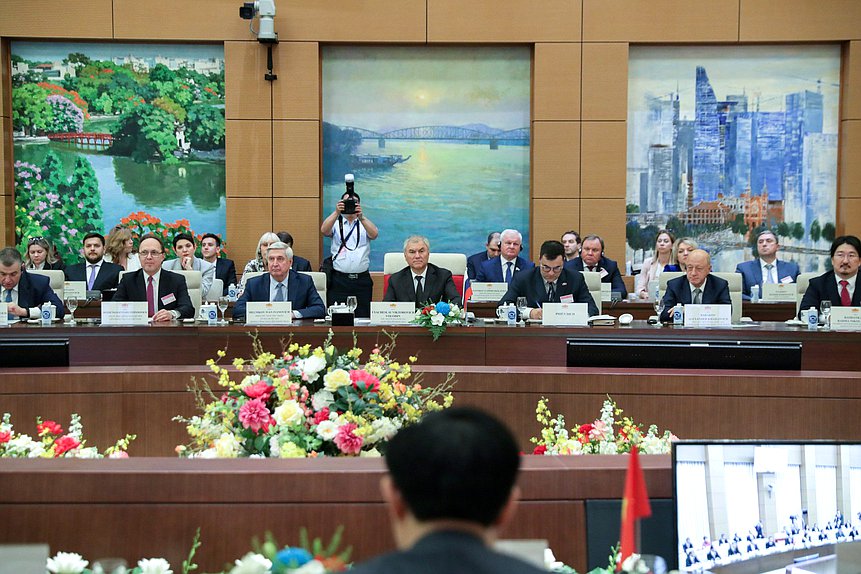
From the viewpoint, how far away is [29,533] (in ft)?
5.86

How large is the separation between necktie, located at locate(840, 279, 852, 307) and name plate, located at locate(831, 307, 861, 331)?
111cm

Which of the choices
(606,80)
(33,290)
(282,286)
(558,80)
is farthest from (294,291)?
(606,80)

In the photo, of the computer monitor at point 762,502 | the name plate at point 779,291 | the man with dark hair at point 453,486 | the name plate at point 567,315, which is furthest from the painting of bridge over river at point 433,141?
the man with dark hair at point 453,486

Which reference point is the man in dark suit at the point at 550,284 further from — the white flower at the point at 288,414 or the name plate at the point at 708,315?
the white flower at the point at 288,414

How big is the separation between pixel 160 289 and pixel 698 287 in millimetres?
3404

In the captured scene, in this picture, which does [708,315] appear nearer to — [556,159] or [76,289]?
[556,159]

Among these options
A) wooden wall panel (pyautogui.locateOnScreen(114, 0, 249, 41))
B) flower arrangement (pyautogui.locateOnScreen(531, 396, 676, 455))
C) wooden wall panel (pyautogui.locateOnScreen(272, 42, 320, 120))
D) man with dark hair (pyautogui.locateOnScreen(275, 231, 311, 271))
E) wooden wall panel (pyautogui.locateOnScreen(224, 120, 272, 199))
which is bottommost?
flower arrangement (pyautogui.locateOnScreen(531, 396, 676, 455))

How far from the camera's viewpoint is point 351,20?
8.41 metres

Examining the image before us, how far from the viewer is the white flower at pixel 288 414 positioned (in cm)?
252

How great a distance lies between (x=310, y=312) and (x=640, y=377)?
2245 mm

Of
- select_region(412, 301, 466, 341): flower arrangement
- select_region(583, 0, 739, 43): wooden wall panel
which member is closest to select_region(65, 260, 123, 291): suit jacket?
select_region(412, 301, 466, 341): flower arrangement

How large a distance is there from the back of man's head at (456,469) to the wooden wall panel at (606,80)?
7853 mm

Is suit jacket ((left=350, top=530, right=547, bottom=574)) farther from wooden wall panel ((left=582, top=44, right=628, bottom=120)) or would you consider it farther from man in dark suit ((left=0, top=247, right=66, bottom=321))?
wooden wall panel ((left=582, top=44, right=628, bottom=120))

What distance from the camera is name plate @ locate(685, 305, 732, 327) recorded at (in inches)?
195
